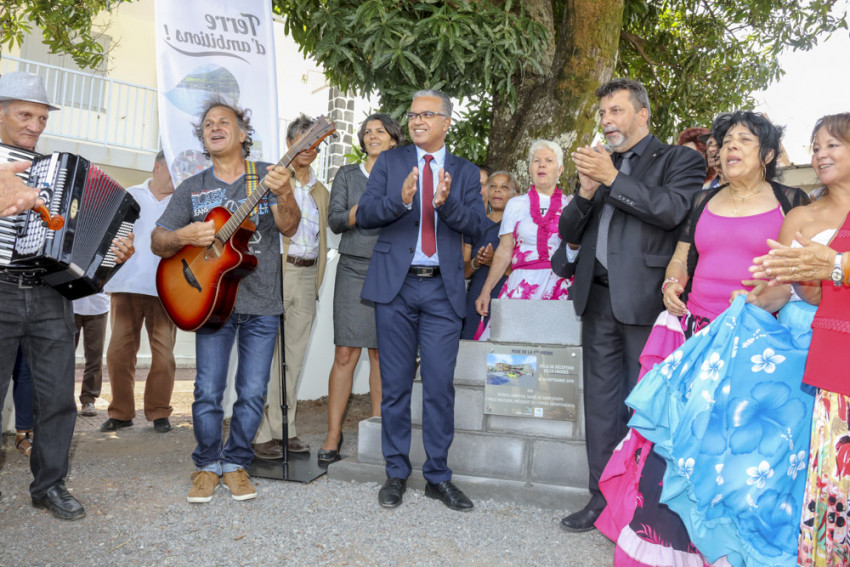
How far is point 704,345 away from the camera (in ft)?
9.68

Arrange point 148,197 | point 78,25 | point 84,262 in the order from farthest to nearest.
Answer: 1. point 78,25
2. point 148,197
3. point 84,262

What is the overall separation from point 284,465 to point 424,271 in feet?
5.18

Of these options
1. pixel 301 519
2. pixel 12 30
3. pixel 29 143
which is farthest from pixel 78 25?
pixel 301 519

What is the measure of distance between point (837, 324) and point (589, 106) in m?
4.09

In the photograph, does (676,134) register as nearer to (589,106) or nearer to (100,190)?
(589,106)

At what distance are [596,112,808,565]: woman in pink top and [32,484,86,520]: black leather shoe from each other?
107 inches

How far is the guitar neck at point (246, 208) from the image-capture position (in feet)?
13.0

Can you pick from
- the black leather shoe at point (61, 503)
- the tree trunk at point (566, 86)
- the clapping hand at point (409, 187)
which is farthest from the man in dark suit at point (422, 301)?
the tree trunk at point (566, 86)

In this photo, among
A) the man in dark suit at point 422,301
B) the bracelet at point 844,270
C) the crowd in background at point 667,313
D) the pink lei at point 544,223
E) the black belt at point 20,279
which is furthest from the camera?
the pink lei at point 544,223

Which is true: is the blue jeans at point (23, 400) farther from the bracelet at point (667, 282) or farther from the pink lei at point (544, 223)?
the bracelet at point (667, 282)

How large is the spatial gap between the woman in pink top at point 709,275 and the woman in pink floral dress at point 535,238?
125cm

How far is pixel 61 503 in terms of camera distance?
12.1 feet

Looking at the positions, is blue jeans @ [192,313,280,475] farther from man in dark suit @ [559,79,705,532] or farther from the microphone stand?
man in dark suit @ [559,79,705,532]

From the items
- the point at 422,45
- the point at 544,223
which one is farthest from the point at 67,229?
the point at 422,45
